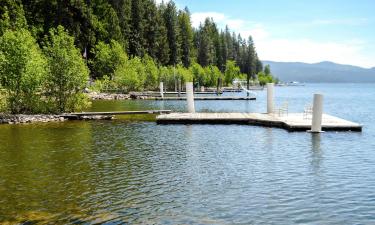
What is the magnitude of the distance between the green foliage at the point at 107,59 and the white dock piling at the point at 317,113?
63773mm

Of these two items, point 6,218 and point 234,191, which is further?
point 234,191

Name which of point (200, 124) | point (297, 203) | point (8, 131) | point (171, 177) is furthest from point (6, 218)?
point (200, 124)

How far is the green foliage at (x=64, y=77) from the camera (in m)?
37.3

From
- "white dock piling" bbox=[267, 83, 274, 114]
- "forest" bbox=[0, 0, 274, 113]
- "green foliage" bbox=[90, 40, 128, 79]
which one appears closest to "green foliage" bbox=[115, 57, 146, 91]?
"forest" bbox=[0, 0, 274, 113]

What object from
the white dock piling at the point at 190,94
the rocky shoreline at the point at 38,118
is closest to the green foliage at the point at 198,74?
the white dock piling at the point at 190,94

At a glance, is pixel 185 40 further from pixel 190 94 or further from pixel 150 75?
pixel 190 94

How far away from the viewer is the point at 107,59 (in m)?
85.1

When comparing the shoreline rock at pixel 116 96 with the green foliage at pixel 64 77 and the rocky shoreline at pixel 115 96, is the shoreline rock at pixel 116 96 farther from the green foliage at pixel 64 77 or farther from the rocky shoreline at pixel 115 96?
the green foliage at pixel 64 77

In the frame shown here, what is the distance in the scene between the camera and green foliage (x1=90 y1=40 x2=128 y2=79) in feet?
280

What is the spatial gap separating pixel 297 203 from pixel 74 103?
97.9ft

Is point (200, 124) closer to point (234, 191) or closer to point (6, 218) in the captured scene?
point (234, 191)

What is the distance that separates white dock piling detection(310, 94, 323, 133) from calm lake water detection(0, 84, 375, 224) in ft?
3.70

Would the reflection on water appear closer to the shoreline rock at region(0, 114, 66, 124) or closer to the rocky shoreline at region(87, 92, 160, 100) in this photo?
the shoreline rock at region(0, 114, 66, 124)

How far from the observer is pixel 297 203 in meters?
12.1
